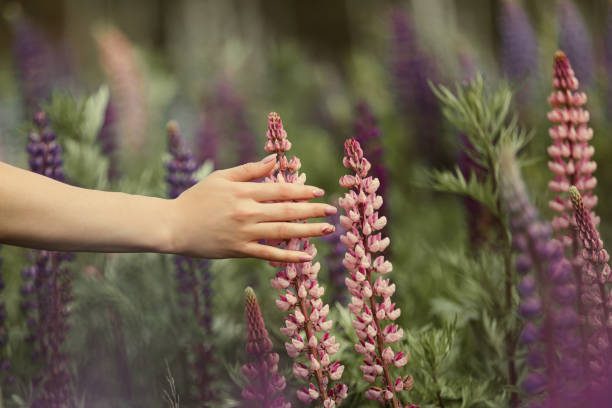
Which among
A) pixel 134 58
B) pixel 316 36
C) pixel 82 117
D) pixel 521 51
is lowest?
pixel 82 117

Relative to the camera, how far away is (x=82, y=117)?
Result: 1.41 metres

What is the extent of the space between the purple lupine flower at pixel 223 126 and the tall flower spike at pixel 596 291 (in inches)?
48.6

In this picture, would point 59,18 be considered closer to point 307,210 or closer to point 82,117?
point 82,117

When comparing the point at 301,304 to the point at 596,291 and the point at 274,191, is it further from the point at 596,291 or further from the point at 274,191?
the point at 596,291

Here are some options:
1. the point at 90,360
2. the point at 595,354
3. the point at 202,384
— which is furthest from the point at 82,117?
the point at 595,354

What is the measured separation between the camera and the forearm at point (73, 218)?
2.43 ft

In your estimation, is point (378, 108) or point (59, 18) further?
point (59, 18)

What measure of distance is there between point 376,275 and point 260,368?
1.46 feet

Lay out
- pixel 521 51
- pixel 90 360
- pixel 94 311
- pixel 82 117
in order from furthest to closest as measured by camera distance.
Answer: pixel 521 51, pixel 82 117, pixel 94 311, pixel 90 360

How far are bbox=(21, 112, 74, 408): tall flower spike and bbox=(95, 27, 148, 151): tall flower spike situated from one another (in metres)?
1.28

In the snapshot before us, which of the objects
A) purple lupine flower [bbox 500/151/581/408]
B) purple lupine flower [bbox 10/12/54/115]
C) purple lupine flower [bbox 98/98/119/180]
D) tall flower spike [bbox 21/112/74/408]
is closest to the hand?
purple lupine flower [bbox 500/151/581/408]

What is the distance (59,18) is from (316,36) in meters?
2.40

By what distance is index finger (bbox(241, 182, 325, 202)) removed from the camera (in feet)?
2.47

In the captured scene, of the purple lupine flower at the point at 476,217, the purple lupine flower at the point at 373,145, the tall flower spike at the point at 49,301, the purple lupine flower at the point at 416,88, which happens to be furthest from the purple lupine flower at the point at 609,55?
the tall flower spike at the point at 49,301
